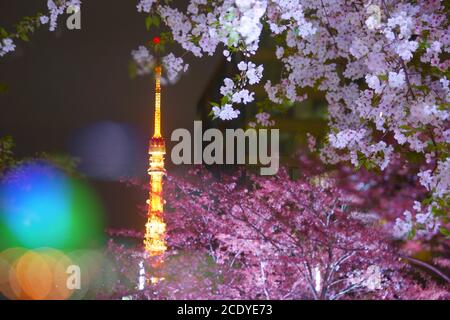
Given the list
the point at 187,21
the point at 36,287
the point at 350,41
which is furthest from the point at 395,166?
the point at 36,287

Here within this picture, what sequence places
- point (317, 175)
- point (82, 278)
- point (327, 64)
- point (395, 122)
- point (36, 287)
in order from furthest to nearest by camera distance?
point (36, 287) → point (82, 278) → point (317, 175) → point (327, 64) → point (395, 122)

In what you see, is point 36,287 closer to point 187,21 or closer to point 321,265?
point 321,265

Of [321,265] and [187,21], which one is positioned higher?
[187,21]

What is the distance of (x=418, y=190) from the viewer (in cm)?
600

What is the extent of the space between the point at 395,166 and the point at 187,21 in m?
3.48

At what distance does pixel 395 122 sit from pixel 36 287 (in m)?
15.6

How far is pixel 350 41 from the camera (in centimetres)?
522
